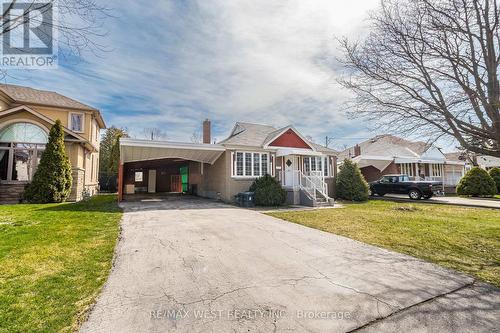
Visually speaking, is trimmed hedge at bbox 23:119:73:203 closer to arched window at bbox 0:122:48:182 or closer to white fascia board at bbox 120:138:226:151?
arched window at bbox 0:122:48:182

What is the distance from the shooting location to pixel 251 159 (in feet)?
51.8

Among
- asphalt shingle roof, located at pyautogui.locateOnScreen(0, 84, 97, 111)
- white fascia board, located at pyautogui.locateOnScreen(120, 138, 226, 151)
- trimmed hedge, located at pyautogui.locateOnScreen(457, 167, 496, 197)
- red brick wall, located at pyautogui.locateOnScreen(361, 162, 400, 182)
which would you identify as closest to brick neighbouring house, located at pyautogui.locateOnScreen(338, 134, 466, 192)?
red brick wall, located at pyautogui.locateOnScreen(361, 162, 400, 182)

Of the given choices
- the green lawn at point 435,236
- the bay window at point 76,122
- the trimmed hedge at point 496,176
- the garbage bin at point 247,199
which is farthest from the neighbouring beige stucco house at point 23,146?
the trimmed hedge at point 496,176

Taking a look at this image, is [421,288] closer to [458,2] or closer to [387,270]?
[387,270]

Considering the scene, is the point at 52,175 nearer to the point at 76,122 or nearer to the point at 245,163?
the point at 76,122

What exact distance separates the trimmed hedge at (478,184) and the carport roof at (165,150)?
2179 centimetres

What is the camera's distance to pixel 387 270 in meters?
4.45

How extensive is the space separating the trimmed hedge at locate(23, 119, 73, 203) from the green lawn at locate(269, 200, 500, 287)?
11664 mm

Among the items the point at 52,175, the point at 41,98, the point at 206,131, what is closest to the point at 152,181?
the point at 206,131

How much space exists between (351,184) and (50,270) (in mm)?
17242

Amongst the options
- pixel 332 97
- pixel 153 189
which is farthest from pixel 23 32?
pixel 153 189

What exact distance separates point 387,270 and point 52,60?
8575mm

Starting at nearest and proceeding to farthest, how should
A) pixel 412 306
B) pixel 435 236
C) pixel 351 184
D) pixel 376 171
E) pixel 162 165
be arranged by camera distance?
1. pixel 412 306
2. pixel 435 236
3. pixel 351 184
4. pixel 162 165
5. pixel 376 171

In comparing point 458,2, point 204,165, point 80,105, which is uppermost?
point 80,105
